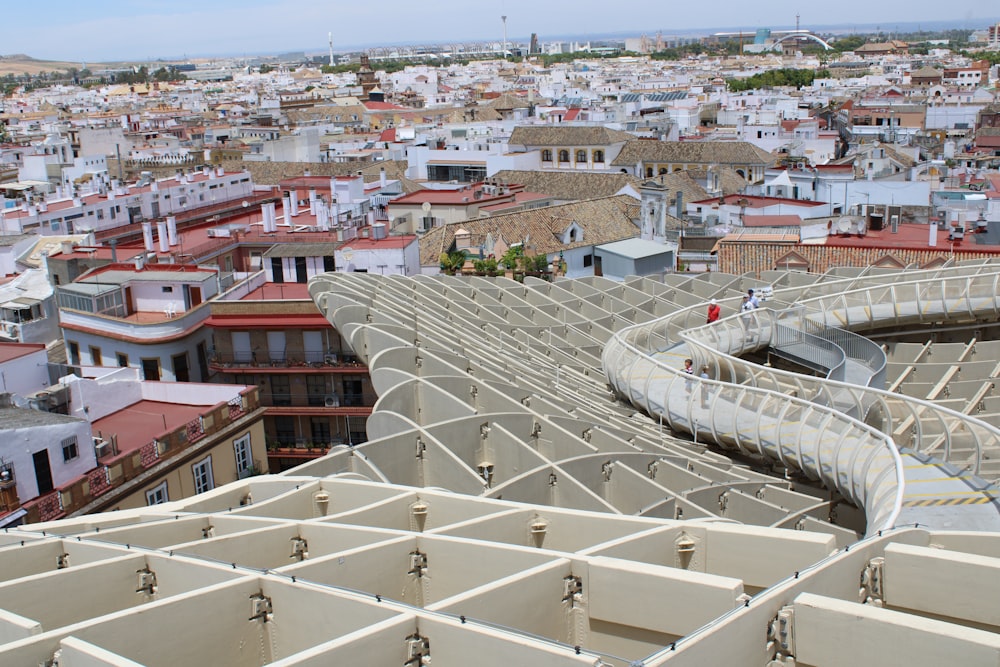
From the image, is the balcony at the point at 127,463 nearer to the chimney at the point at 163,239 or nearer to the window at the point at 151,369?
the window at the point at 151,369

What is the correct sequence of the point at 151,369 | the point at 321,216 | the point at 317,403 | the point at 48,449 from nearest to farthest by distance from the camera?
the point at 48,449 < the point at 151,369 < the point at 317,403 < the point at 321,216

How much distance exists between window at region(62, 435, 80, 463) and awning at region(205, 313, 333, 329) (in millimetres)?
11161

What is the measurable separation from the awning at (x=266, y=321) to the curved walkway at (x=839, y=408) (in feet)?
47.8

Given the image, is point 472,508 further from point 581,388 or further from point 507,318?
point 507,318

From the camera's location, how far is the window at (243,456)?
25594 mm

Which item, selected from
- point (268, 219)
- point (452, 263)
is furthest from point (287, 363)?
point (268, 219)

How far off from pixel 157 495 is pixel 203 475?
1748mm

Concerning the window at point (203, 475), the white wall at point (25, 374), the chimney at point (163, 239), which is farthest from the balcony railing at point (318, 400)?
the chimney at point (163, 239)

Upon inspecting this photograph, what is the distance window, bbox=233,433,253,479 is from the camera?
2559 centimetres

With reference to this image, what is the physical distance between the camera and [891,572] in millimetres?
7840

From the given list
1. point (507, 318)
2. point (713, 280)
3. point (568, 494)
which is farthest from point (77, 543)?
point (713, 280)

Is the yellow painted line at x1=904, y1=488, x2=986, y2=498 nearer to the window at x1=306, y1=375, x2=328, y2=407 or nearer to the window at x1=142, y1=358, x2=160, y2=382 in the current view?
the window at x1=306, y1=375, x2=328, y2=407

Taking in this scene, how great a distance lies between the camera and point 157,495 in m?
22.4

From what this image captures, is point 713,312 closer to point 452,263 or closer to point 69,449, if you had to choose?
point 69,449
